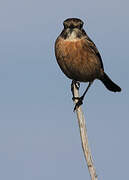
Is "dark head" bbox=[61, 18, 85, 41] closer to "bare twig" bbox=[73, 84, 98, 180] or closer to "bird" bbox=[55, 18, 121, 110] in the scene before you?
"bird" bbox=[55, 18, 121, 110]

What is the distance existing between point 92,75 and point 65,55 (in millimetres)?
1112

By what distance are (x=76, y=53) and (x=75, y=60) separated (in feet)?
0.44

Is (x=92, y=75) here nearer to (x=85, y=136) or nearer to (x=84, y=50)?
(x=84, y=50)

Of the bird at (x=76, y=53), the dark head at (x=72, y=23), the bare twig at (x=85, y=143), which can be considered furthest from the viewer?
the bird at (x=76, y=53)

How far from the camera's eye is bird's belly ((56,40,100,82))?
10836mm

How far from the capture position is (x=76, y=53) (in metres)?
10.9

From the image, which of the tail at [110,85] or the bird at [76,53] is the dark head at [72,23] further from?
the tail at [110,85]

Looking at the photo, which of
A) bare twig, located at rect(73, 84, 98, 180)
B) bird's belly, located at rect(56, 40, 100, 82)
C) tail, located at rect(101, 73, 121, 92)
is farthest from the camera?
tail, located at rect(101, 73, 121, 92)

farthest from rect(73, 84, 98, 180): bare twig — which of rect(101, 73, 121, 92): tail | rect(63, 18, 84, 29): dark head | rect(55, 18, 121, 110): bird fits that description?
rect(101, 73, 121, 92): tail

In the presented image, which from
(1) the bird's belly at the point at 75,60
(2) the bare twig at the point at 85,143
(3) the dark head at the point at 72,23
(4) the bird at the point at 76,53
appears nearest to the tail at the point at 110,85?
(4) the bird at the point at 76,53

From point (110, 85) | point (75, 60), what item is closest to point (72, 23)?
point (75, 60)

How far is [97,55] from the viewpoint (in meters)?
11.9

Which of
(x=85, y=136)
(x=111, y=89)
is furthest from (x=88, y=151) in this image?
(x=111, y=89)

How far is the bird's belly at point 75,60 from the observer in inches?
427
